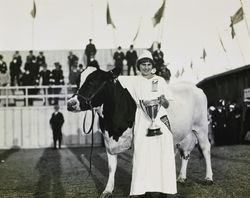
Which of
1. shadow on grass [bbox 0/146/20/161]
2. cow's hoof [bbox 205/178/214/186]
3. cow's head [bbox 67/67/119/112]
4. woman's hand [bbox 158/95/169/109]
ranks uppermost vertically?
cow's head [bbox 67/67/119/112]

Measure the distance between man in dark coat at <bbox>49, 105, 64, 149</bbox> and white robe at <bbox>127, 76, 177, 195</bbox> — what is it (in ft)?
54.1

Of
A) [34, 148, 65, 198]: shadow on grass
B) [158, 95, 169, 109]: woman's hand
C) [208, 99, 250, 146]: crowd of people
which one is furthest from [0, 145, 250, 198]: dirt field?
[208, 99, 250, 146]: crowd of people

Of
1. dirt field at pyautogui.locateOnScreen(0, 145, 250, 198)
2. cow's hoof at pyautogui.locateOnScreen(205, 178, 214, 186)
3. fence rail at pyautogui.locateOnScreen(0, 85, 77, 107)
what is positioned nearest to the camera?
dirt field at pyautogui.locateOnScreen(0, 145, 250, 198)

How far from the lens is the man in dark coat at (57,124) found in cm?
2245

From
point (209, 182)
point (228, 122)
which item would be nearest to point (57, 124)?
point (228, 122)

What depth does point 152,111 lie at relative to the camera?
6145 millimetres

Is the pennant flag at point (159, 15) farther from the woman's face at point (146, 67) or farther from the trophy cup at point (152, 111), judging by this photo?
the trophy cup at point (152, 111)

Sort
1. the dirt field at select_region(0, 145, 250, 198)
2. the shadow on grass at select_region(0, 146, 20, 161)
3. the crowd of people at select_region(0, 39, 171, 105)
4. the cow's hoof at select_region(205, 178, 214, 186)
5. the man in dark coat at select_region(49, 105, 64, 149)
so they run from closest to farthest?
1. the dirt field at select_region(0, 145, 250, 198)
2. the cow's hoof at select_region(205, 178, 214, 186)
3. the shadow on grass at select_region(0, 146, 20, 161)
4. the man in dark coat at select_region(49, 105, 64, 149)
5. the crowd of people at select_region(0, 39, 171, 105)

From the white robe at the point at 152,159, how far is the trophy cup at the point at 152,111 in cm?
12

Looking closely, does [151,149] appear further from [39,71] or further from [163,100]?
[39,71]

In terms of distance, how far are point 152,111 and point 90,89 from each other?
1.45 metres

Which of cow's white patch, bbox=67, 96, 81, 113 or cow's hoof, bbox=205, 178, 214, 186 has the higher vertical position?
cow's white patch, bbox=67, 96, 81, 113

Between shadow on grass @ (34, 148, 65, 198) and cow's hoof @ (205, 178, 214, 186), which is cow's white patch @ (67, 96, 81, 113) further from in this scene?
cow's hoof @ (205, 178, 214, 186)

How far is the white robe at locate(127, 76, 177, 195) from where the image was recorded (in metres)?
6.15
